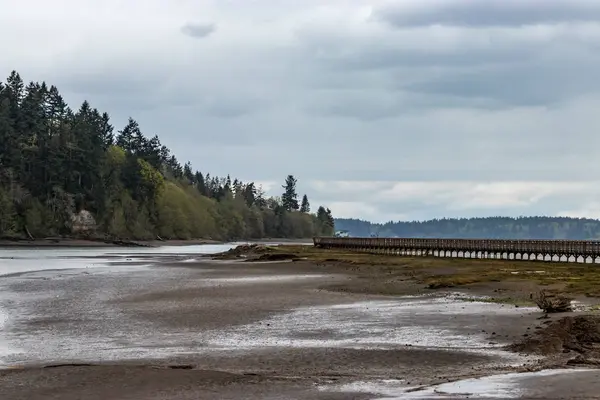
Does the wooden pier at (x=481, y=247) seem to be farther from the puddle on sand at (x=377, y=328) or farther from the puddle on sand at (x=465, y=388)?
the puddle on sand at (x=465, y=388)

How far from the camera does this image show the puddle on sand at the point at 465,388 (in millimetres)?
15164

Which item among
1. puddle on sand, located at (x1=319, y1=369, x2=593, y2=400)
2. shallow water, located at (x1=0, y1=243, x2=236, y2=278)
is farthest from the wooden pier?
puddle on sand, located at (x1=319, y1=369, x2=593, y2=400)

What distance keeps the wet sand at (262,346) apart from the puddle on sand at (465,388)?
0.06 metres

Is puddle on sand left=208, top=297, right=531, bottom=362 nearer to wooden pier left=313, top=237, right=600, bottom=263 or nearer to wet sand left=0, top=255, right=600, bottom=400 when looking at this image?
wet sand left=0, top=255, right=600, bottom=400

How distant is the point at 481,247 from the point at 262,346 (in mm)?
77276

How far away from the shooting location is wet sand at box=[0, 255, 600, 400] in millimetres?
16688

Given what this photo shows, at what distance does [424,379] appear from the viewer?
17.4m

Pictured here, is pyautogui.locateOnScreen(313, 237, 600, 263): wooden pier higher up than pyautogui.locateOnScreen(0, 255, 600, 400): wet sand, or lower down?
higher up

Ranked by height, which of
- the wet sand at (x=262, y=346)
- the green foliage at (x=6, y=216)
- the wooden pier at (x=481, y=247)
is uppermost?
the green foliage at (x=6, y=216)

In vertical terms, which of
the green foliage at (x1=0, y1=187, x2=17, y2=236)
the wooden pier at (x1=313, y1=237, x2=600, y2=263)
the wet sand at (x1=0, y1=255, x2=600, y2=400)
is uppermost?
the green foliage at (x1=0, y1=187, x2=17, y2=236)

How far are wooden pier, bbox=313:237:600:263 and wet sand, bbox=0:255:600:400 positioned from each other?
4412 centimetres

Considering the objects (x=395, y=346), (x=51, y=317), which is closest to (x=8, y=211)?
(x=51, y=317)

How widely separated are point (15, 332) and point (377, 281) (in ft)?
94.6

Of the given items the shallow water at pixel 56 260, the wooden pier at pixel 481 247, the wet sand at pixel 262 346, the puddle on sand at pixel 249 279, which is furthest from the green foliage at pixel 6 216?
the wet sand at pixel 262 346
